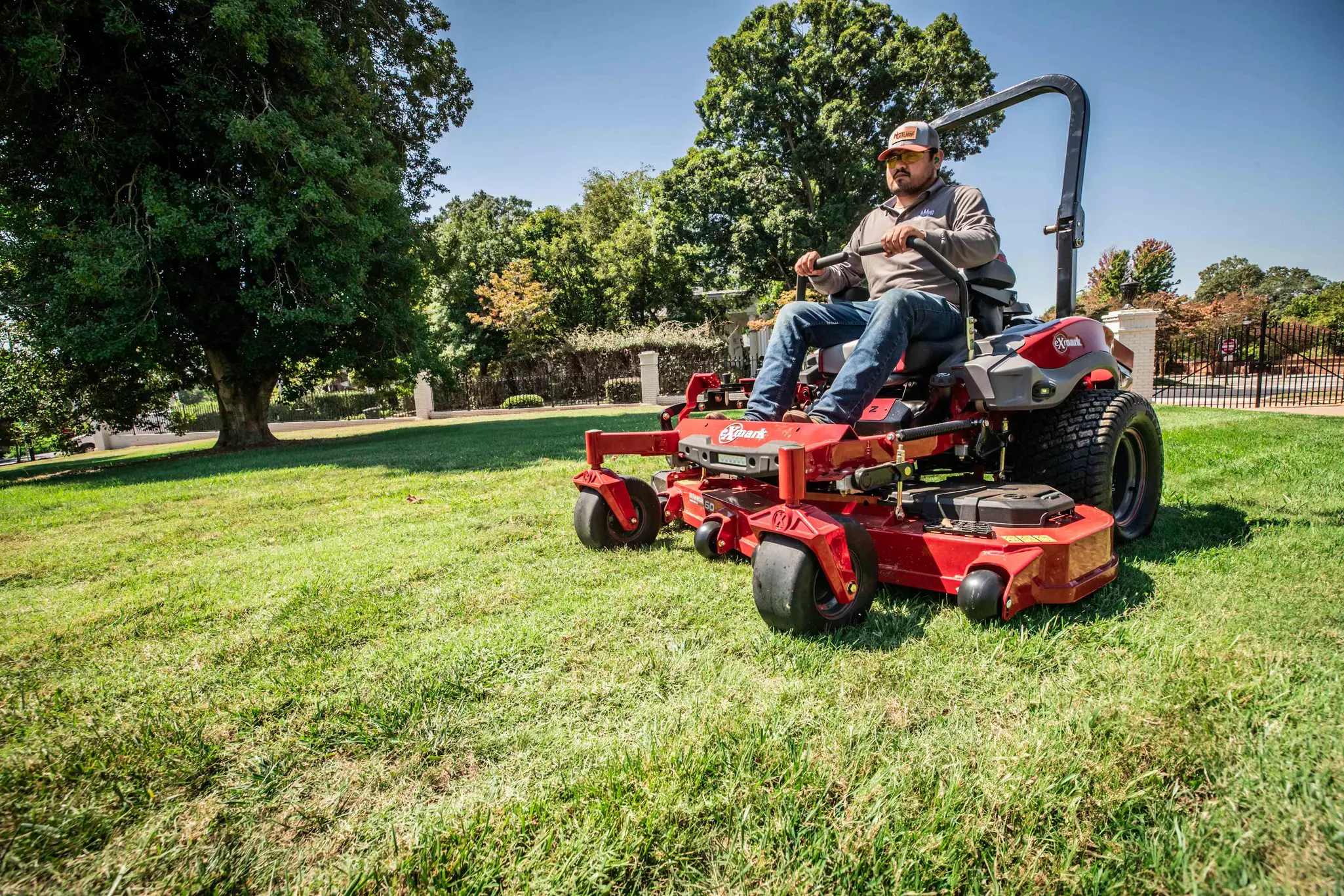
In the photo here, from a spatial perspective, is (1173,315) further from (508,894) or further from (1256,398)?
(508,894)

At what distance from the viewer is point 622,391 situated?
24.7 meters

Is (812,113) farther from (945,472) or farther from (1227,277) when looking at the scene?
(1227,277)

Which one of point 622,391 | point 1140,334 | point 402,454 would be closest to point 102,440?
point 622,391

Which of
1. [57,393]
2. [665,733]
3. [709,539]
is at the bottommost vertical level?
[665,733]

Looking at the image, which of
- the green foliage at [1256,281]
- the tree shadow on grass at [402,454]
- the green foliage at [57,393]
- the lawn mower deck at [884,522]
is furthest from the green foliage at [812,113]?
the green foliage at [1256,281]

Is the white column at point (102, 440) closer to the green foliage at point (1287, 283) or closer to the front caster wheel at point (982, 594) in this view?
the front caster wheel at point (982, 594)

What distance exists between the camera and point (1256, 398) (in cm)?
1473

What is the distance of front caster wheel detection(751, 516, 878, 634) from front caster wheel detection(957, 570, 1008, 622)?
309 millimetres

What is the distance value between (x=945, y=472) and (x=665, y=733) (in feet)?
8.48

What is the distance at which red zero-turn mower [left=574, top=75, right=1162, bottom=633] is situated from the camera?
2.26 meters

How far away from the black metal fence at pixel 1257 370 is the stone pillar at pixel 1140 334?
1.69 metres

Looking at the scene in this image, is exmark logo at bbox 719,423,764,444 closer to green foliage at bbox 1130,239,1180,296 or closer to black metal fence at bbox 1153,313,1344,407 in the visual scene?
black metal fence at bbox 1153,313,1344,407

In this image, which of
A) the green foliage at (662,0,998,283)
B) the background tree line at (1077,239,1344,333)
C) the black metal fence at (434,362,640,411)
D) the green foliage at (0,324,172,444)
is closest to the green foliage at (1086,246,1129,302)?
the background tree line at (1077,239,1344,333)

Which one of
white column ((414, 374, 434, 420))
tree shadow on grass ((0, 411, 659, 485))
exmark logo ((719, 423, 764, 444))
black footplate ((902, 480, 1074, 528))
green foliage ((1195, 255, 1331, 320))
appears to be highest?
green foliage ((1195, 255, 1331, 320))
